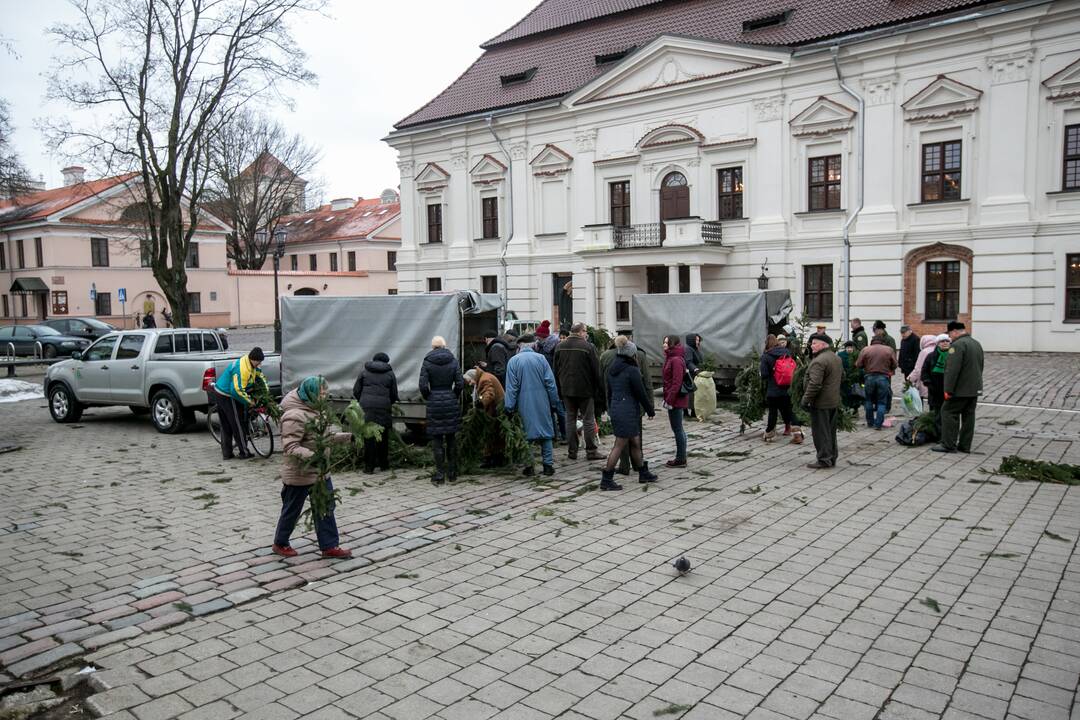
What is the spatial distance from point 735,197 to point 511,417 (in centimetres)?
2377

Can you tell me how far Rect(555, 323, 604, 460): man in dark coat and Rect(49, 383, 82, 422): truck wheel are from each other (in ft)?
36.3

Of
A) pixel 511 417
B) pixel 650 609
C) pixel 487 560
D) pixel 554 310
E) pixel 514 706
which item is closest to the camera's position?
pixel 514 706

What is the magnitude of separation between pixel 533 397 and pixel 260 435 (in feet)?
15.4

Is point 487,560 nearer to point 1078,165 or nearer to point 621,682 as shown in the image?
point 621,682

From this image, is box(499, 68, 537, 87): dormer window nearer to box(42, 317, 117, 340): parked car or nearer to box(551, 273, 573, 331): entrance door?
box(551, 273, 573, 331): entrance door

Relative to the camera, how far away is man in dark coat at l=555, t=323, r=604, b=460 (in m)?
11.3

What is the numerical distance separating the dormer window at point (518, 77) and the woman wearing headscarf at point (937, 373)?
98.6 ft

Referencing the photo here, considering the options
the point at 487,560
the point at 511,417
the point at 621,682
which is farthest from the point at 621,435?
the point at 621,682

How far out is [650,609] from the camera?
6070 mm

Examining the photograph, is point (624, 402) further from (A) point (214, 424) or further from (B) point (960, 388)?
(A) point (214, 424)

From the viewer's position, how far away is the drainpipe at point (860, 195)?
28531 mm

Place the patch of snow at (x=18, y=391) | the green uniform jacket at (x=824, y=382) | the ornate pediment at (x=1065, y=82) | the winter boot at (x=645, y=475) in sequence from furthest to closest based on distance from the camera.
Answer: the ornate pediment at (x=1065, y=82), the patch of snow at (x=18, y=391), the green uniform jacket at (x=824, y=382), the winter boot at (x=645, y=475)

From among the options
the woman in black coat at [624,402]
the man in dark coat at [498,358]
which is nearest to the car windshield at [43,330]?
the man in dark coat at [498,358]

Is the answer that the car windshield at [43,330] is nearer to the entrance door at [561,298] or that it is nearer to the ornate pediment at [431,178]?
the ornate pediment at [431,178]
